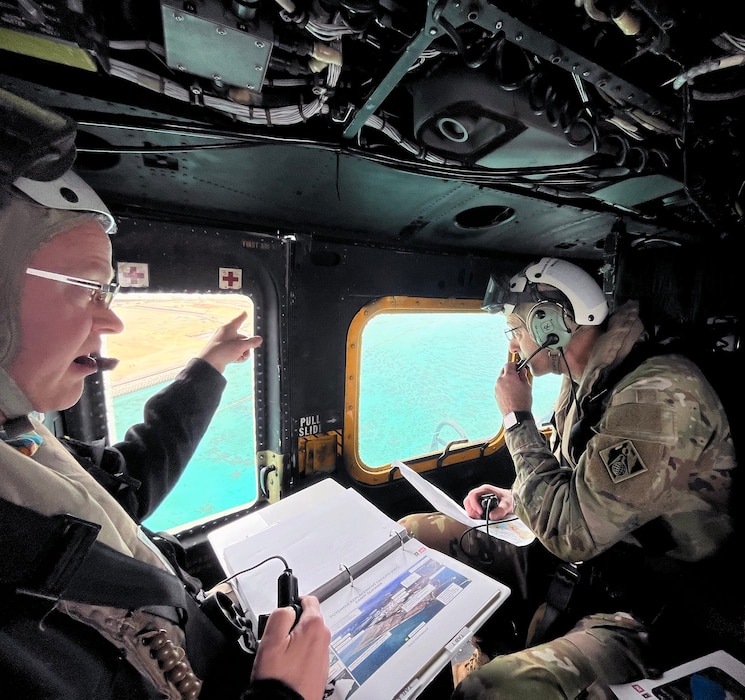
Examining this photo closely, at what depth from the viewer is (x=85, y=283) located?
0.86 meters

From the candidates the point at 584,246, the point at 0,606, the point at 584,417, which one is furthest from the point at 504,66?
the point at 584,246

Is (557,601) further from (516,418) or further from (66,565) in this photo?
(66,565)

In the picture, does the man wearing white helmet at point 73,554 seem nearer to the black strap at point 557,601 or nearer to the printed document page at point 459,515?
the printed document page at point 459,515

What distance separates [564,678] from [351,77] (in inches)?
89.1

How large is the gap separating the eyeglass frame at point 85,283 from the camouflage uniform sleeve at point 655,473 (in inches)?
73.4

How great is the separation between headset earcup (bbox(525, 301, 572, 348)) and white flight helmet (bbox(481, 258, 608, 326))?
62 millimetres

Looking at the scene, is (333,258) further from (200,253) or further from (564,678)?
(564,678)

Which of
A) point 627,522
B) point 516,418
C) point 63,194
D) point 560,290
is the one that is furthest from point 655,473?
point 63,194

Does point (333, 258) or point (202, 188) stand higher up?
point (202, 188)

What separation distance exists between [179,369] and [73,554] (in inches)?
57.4

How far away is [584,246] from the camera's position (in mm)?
3066

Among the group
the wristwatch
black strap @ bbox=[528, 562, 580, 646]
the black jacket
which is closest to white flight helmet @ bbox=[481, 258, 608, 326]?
the wristwatch

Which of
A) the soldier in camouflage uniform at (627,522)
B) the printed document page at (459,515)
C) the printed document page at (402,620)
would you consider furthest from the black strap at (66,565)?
the soldier in camouflage uniform at (627,522)

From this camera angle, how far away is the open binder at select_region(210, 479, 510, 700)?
97 cm
